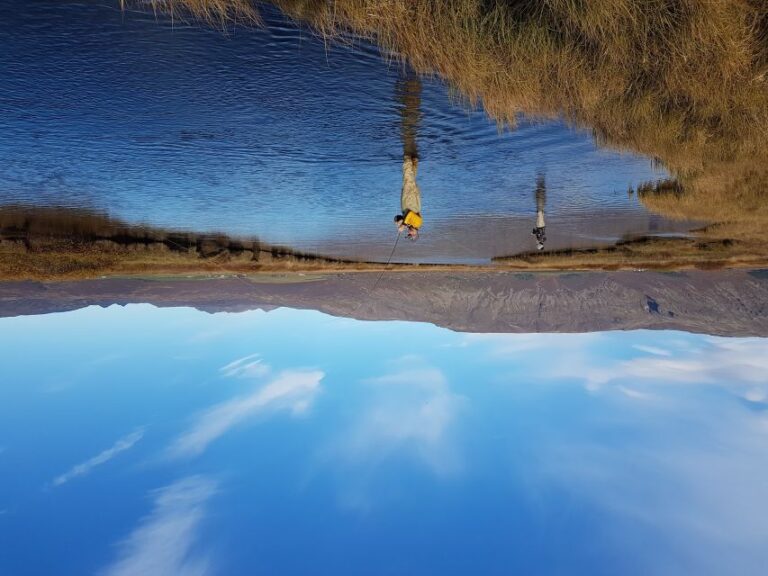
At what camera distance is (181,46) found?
953 centimetres

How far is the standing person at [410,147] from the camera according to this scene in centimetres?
1129

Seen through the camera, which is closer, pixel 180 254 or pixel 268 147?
pixel 268 147

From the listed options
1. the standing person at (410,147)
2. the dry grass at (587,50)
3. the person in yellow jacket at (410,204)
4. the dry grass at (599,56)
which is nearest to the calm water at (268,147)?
the standing person at (410,147)

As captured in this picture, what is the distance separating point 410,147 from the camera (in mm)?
15070

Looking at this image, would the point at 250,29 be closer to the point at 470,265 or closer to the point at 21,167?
the point at 21,167

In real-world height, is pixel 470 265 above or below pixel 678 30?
below

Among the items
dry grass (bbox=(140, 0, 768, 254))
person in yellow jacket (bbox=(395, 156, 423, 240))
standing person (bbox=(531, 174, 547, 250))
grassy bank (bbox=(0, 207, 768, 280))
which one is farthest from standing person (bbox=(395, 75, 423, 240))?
grassy bank (bbox=(0, 207, 768, 280))

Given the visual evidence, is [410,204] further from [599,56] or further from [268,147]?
[599,56]

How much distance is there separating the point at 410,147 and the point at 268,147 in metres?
4.22

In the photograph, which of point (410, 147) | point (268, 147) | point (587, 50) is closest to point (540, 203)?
point (410, 147)

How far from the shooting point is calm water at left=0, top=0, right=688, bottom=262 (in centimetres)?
960

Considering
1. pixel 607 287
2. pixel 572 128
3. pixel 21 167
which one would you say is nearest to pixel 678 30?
pixel 572 128

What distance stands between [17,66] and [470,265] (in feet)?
64.8

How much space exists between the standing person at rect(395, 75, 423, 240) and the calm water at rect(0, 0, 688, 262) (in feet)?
0.78
